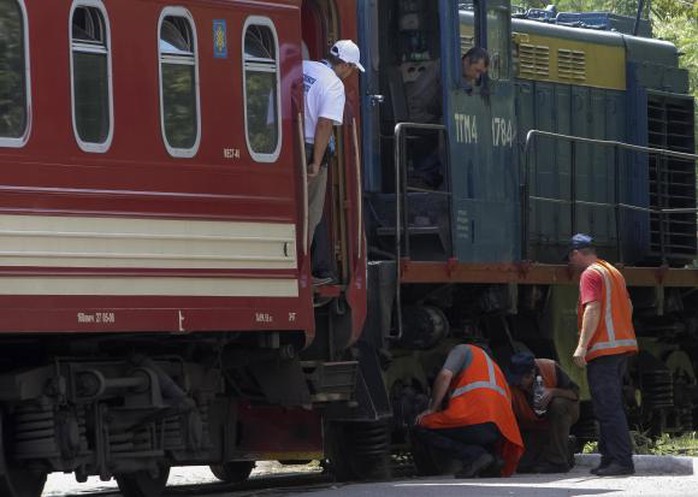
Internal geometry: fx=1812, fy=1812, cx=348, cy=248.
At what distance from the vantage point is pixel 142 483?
11.9 m

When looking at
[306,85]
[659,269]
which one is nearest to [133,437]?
[306,85]

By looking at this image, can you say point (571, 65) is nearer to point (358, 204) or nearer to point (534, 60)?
point (534, 60)

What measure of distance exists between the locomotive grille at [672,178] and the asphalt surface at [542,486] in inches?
166

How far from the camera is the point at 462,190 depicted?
14750mm

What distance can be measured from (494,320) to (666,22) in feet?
46.7

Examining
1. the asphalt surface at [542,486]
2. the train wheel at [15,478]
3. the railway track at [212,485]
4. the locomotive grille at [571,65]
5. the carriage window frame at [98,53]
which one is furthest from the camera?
the locomotive grille at [571,65]

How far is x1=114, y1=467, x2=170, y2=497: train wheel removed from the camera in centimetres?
1184

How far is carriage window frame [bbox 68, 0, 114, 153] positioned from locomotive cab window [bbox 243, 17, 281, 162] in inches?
47.5

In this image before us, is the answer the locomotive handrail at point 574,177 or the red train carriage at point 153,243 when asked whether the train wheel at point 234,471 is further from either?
the locomotive handrail at point 574,177

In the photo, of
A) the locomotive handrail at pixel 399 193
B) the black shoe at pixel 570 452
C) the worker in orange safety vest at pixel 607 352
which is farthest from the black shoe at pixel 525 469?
the locomotive handrail at pixel 399 193

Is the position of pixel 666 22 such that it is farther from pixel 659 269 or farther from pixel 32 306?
pixel 32 306

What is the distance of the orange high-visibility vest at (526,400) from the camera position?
14281 millimetres

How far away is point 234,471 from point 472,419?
2.18 metres

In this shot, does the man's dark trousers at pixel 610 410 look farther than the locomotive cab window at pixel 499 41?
No
